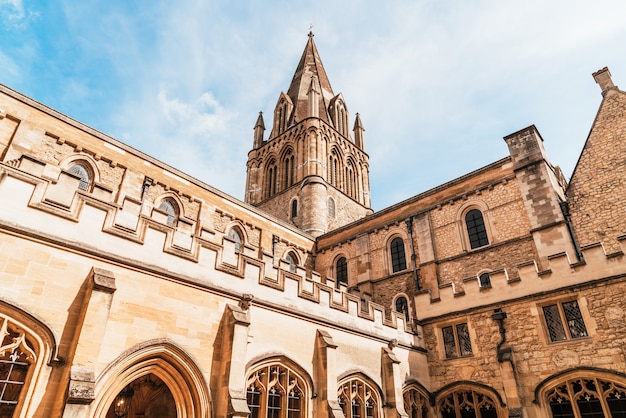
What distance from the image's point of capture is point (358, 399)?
11117mm

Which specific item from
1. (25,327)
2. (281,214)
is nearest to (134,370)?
(25,327)

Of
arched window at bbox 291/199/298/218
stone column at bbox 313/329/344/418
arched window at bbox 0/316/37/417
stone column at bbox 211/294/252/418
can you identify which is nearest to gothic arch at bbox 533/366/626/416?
stone column at bbox 313/329/344/418

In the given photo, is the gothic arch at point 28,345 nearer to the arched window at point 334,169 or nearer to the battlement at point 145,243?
the battlement at point 145,243

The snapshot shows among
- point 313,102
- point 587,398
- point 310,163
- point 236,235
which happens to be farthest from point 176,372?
point 313,102

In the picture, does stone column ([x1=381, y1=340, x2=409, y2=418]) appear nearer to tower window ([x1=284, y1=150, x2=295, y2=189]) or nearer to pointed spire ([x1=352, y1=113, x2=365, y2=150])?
tower window ([x1=284, y1=150, x2=295, y2=189])

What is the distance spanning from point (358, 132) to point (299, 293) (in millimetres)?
29851

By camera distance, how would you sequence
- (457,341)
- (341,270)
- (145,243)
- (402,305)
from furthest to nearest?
1. (341,270)
2. (402,305)
3. (457,341)
4. (145,243)

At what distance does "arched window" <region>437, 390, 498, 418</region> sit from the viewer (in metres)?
11.8

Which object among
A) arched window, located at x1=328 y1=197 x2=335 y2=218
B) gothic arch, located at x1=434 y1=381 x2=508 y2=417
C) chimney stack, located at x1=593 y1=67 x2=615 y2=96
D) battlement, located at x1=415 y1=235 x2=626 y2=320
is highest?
arched window, located at x1=328 y1=197 x2=335 y2=218

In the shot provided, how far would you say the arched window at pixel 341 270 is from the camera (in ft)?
69.0

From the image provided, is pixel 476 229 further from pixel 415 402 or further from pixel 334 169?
pixel 334 169

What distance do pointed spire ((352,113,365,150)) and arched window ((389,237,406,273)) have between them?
61.9 ft

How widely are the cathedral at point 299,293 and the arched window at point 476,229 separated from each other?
0.06 meters

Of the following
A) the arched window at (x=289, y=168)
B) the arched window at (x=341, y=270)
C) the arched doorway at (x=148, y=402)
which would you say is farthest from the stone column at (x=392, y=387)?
the arched window at (x=289, y=168)
